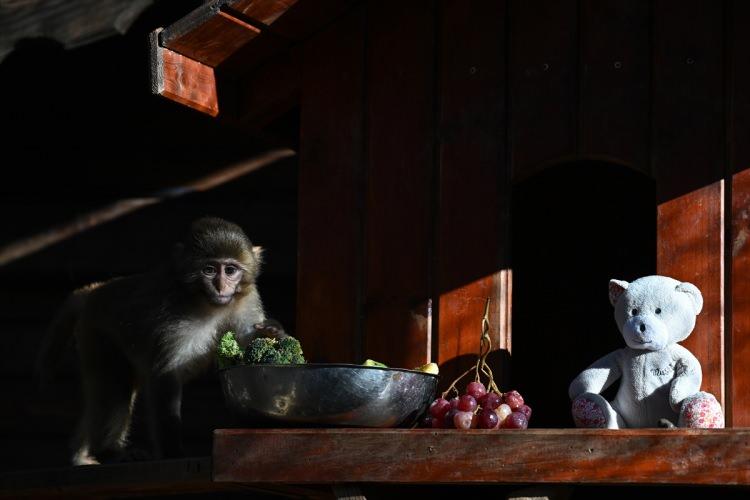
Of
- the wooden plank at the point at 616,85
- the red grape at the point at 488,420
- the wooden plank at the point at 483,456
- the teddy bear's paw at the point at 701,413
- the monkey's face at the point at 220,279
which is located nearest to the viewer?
the wooden plank at the point at 483,456

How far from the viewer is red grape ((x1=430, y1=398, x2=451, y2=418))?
439 cm

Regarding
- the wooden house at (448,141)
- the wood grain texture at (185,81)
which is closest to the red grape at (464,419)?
the wooden house at (448,141)

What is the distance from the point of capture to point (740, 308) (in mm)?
4434

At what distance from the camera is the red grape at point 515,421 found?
4.23 m

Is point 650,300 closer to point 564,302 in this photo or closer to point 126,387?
point 564,302

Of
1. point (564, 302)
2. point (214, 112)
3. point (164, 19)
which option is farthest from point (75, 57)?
point (564, 302)

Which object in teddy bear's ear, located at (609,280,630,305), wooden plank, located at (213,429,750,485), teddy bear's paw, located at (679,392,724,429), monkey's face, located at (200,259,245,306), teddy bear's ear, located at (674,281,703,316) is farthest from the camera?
monkey's face, located at (200,259,245,306)

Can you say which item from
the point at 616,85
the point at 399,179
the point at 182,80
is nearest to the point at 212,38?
the point at 182,80

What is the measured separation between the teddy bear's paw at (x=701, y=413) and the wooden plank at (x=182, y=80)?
1927mm

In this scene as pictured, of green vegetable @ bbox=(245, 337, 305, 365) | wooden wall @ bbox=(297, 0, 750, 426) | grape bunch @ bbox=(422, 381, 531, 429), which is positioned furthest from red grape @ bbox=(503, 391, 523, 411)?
green vegetable @ bbox=(245, 337, 305, 365)

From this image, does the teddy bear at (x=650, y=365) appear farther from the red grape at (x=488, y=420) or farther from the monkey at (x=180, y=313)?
the monkey at (x=180, y=313)

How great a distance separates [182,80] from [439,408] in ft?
4.62

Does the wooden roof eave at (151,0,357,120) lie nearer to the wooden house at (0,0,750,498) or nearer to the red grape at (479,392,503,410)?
the wooden house at (0,0,750,498)

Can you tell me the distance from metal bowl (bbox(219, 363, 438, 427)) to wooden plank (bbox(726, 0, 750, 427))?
3.21 ft
